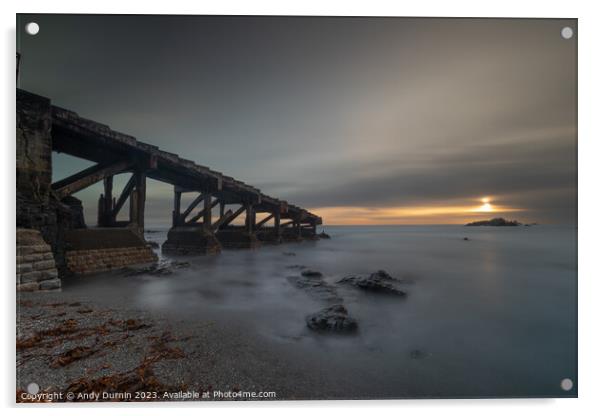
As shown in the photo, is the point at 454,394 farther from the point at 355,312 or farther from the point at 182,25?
the point at 182,25

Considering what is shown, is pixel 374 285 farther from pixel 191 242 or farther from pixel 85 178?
pixel 191 242

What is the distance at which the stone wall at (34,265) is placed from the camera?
4.39 metres

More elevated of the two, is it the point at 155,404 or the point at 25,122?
the point at 25,122

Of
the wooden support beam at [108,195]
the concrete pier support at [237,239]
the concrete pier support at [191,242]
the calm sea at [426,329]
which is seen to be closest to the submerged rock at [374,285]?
the calm sea at [426,329]

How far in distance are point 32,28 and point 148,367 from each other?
559cm

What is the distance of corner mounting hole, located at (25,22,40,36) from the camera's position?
12.2 feet

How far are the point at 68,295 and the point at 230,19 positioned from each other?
6362mm

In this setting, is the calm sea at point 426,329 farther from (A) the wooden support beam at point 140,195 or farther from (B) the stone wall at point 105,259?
(A) the wooden support beam at point 140,195

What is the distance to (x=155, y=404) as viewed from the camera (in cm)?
282

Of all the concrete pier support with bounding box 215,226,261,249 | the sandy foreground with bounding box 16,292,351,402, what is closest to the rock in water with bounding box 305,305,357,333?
the sandy foreground with bounding box 16,292,351,402

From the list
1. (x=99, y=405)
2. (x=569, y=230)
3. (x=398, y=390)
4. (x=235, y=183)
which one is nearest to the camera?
(x=99, y=405)

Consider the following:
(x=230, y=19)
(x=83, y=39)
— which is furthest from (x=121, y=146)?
(x=230, y=19)

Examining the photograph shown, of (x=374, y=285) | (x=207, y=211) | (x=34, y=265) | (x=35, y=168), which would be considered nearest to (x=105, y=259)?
(x=35, y=168)

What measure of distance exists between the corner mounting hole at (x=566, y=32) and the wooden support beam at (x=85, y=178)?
487 inches
